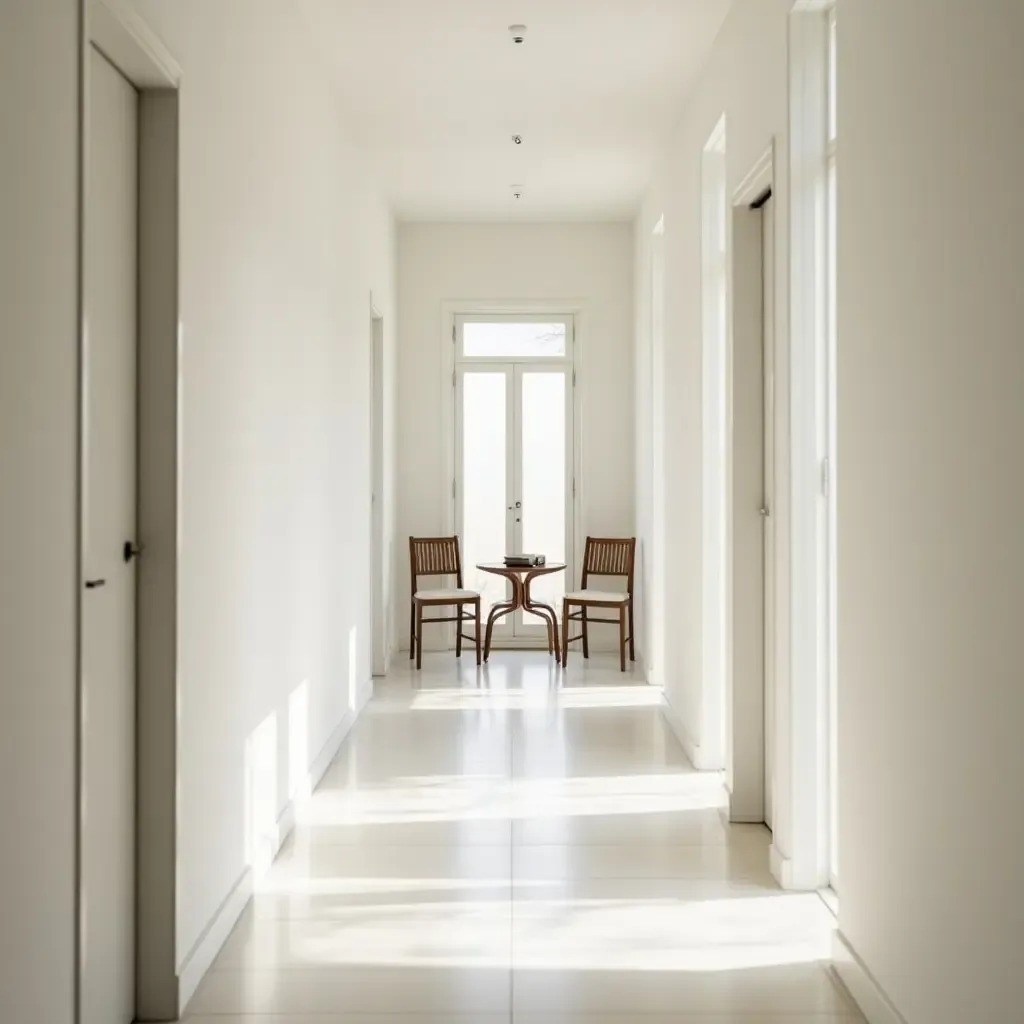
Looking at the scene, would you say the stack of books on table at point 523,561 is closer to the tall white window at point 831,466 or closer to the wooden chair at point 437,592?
the wooden chair at point 437,592

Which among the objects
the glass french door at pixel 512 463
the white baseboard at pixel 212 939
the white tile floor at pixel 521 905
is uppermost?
the glass french door at pixel 512 463

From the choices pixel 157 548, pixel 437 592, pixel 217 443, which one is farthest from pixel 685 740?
pixel 157 548

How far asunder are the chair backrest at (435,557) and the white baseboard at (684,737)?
7.76 feet

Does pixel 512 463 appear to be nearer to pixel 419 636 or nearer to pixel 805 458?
pixel 419 636

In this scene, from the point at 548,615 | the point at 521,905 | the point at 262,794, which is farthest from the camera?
the point at 548,615

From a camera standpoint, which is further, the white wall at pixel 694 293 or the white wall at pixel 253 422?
the white wall at pixel 694 293

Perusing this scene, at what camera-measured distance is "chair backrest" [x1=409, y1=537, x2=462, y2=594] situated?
27.1 feet

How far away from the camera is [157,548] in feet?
9.04

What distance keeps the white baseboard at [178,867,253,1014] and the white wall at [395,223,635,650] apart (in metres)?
5.21

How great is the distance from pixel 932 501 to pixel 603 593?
586 centimetres

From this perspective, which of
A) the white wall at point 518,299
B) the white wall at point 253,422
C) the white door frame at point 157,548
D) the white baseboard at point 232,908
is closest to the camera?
the white door frame at point 157,548

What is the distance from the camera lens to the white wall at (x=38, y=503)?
1.78 meters

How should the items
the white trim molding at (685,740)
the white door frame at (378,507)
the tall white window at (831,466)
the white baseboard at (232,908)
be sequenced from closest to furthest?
the white baseboard at (232,908) < the tall white window at (831,466) < the white trim molding at (685,740) < the white door frame at (378,507)

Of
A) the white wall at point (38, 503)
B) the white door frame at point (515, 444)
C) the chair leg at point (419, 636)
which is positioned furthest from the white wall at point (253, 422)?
the white door frame at point (515, 444)
